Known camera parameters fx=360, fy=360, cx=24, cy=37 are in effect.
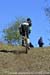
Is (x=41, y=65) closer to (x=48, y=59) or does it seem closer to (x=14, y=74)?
(x=48, y=59)

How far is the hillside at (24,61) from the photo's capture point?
13.5 meters

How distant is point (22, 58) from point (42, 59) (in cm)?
83

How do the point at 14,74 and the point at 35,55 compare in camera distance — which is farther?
the point at 35,55

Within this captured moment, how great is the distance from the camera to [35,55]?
15.4m

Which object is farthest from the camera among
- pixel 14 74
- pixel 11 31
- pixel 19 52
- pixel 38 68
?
pixel 11 31

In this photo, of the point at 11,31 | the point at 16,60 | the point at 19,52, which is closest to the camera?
the point at 16,60

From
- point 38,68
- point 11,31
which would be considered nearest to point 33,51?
point 38,68

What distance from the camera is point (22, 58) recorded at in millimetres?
14938

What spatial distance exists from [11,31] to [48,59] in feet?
137

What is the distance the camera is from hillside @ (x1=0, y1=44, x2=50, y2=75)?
13459 mm

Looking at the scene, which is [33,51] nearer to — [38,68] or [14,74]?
[38,68]

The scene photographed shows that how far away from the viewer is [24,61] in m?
14.6

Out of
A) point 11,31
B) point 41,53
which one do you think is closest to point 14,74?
point 41,53

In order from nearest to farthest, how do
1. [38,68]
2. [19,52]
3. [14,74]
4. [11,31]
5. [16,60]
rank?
[14,74]
[38,68]
[16,60]
[19,52]
[11,31]
